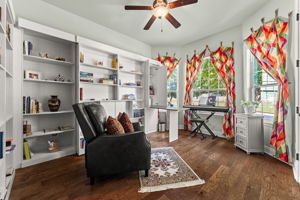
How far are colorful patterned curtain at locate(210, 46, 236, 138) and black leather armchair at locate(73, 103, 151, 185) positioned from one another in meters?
2.63

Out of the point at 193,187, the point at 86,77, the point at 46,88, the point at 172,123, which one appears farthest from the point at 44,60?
the point at 193,187

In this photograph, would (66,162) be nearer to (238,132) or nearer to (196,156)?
(196,156)

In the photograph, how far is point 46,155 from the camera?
2.37m

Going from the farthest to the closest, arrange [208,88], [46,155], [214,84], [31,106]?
[208,88] < [214,84] < [46,155] < [31,106]

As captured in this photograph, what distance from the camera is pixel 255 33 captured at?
9.25 ft

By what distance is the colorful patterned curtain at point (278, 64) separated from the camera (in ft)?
7.36

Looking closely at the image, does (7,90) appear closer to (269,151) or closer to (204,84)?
(204,84)

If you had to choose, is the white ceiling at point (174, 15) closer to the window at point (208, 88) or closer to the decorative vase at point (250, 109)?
the window at point (208, 88)

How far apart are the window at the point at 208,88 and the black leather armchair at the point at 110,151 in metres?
2.66

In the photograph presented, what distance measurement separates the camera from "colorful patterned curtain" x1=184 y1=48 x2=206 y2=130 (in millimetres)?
4160

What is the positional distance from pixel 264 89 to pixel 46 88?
4351 millimetres

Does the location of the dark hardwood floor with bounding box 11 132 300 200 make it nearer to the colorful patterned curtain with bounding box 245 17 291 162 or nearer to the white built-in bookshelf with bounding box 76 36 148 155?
the colorful patterned curtain with bounding box 245 17 291 162

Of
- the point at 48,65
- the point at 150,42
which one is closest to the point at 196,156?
the point at 48,65

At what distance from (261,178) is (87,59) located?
3723mm
